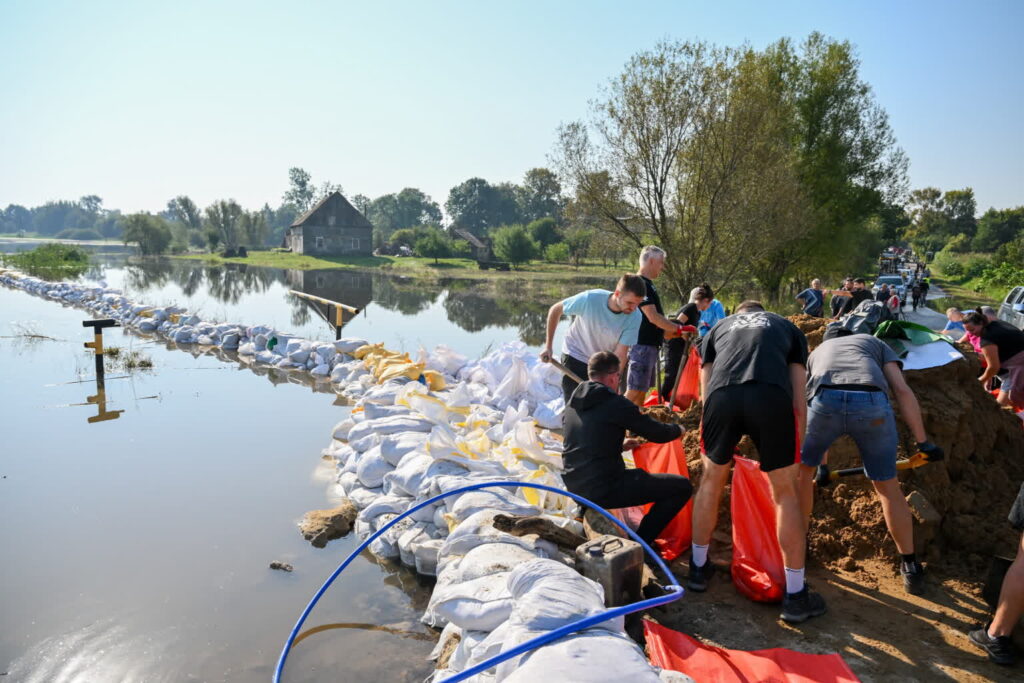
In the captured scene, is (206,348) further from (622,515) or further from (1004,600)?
(1004,600)

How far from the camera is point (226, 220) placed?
61125mm

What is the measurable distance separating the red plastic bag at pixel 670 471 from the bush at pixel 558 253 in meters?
42.8

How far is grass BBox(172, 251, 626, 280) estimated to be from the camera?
3822 cm

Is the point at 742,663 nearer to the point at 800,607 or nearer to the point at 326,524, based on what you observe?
the point at 800,607

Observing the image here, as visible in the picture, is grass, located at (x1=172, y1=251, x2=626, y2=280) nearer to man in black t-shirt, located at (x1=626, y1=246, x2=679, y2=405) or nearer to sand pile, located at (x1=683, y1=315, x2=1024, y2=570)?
man in black t-shirt, located at (x1=626, y1=246, x2=679, y2=405)

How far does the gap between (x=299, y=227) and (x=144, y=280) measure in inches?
940

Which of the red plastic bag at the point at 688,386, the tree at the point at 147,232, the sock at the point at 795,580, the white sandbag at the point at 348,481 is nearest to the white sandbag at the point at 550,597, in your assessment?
the sock at the point at 795,580

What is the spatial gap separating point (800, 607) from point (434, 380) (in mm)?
5127

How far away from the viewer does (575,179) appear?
42.3 feet

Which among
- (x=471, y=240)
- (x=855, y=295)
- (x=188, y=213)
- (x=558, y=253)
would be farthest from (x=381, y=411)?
(x=188, y=213)

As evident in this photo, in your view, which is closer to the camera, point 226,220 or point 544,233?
point 544,233

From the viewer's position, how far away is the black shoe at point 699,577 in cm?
294

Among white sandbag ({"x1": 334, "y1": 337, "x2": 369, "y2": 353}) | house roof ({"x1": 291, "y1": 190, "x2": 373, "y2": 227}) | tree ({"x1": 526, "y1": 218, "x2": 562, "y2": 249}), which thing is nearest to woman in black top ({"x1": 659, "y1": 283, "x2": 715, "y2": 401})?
white sandbag ({"x1": 334, "y1": 337, "x2": 369, "y2": 353})

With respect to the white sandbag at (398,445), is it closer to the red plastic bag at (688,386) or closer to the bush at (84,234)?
the red plastic bag at (688,386)
